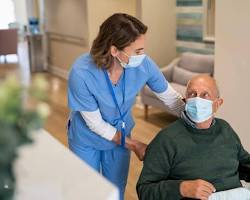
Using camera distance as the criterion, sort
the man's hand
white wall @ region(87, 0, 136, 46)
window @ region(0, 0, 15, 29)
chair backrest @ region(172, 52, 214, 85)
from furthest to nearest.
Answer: window @ region(0, 0, 15, 29) < white wall @ region(87, 0, 136, 46) < chair backrest @ region(172, 52, 214, 85) < the man's hand

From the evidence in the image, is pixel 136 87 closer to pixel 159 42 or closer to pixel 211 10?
pixel 211 10

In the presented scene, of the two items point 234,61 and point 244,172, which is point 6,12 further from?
point 244,172

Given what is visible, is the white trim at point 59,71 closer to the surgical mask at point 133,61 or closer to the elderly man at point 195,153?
the surgical mask at point 133,61

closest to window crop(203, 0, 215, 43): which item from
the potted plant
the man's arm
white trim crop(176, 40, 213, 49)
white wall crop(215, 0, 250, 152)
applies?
white trim crop(176, 40, 213, 49)

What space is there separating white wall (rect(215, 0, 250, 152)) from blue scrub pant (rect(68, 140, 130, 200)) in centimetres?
122

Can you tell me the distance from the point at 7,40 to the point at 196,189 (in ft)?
29.5

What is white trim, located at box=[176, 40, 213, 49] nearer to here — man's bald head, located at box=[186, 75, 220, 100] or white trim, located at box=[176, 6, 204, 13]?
white trim, located at box=[176, 6, 204, 13]

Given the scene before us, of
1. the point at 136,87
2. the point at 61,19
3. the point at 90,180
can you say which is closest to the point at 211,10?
the point at 136,87

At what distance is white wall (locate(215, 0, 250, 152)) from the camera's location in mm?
2900

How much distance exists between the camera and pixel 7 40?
32.7 feet

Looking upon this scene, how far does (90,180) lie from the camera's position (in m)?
0.99

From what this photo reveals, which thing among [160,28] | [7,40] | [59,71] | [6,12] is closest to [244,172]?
[160,28]

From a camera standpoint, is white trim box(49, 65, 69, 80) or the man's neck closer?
the man's neck

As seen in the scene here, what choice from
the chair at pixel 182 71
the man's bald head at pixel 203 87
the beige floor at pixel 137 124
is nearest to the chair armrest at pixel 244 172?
the man's bald head at pixel 203 87
